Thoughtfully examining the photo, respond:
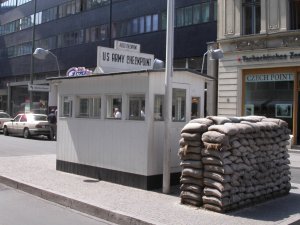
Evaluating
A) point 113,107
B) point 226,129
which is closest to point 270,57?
point 113,107

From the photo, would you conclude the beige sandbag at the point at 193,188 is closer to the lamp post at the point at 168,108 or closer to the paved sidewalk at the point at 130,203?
the paved sidewalk at the point at 130,203

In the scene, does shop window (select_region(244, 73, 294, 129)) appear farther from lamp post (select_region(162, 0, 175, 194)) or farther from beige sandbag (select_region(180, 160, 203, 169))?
beige sandbag (select_region(180, 160, 203, 169))

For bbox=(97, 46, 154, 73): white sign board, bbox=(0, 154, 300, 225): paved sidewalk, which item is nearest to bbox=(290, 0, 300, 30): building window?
bbox=(97, 46, 154, 73): white sign board

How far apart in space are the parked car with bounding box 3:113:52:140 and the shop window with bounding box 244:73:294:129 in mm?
12003

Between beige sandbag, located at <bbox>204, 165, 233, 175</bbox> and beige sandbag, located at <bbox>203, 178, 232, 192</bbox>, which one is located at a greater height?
beige sandbag, located at <bbox>204, 165, 233, 175</bbox>

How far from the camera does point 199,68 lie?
3375 centimetres

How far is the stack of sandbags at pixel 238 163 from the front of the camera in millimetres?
7566

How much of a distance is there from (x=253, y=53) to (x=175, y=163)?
16.4 m

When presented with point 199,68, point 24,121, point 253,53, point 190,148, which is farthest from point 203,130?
point 199,68

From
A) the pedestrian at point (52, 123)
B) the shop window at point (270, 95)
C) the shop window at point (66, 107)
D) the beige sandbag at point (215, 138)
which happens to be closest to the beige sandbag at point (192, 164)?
the beige sandbag at point (215, 138)

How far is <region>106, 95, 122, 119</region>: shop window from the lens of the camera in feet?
34.2

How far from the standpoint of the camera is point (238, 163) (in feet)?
25.7

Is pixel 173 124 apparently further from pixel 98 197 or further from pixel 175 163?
pixel 98 197

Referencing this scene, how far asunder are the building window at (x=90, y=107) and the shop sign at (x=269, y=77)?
15.3 m
